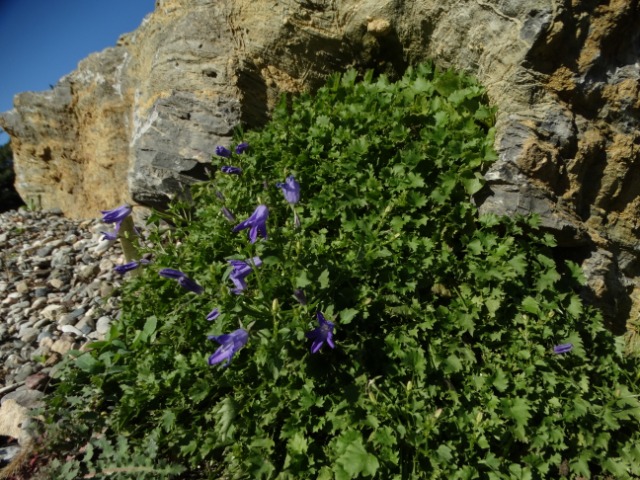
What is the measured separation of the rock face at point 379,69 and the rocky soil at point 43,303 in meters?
0.73

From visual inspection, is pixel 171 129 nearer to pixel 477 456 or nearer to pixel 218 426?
pixel 218 426

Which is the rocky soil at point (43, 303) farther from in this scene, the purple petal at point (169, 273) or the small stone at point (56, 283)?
the purple petal at point (169, 273)

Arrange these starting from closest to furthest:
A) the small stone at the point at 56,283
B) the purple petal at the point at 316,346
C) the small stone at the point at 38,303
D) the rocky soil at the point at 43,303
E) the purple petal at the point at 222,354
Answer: the purple petal at the point at 222,354, the purple petal at the point at 316,346, the rocky soil at the point at 43,303, the small stone at the point at 38,303, the small stone at the point at 56,283

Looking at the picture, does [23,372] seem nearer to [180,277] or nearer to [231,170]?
[180,277]

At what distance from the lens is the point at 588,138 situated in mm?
2934

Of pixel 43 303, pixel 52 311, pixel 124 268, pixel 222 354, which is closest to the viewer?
pixel 222 354

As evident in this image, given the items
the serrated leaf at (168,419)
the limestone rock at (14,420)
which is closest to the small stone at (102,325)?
the limestone rock at (14,420)

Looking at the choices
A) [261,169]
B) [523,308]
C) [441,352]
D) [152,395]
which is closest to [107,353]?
[152,395]

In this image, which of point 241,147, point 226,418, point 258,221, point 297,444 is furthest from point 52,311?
point 297,444

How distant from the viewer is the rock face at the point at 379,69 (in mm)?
2861

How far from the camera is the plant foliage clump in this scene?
2225mm

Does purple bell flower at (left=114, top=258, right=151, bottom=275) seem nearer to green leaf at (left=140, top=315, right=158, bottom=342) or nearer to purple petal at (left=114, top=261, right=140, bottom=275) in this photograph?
purple petal at (left=114, top=261, right=140, bottom=275)

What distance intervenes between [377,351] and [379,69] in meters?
2.71

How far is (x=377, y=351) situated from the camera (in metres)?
2.47
